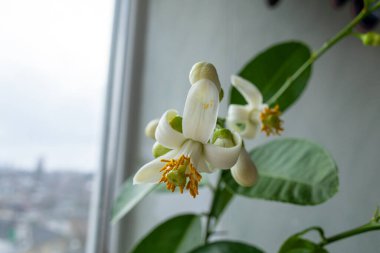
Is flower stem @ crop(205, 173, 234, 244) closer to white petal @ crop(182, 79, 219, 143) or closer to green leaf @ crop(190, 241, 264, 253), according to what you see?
green leaf @ crop(190, 241, 264, 253)

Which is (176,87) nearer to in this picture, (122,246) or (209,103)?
(122,246)

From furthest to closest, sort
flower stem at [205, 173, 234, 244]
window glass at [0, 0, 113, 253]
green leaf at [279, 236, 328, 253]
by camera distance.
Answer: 1. window glass at [0, 0, 113, 253]
2. flower stem at [205, 173, 234, 244]
3. green leaf at [279, 236, 328, 253]

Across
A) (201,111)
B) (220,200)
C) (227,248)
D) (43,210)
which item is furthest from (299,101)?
(43,210)

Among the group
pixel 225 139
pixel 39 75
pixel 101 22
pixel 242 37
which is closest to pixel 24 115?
pixel 39 75

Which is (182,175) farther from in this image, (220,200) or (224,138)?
(220,200)

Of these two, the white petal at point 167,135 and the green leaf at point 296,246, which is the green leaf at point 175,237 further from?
the white petal at point 167,135

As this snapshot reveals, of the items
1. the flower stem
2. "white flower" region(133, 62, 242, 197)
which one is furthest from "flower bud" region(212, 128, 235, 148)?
the flower stem
